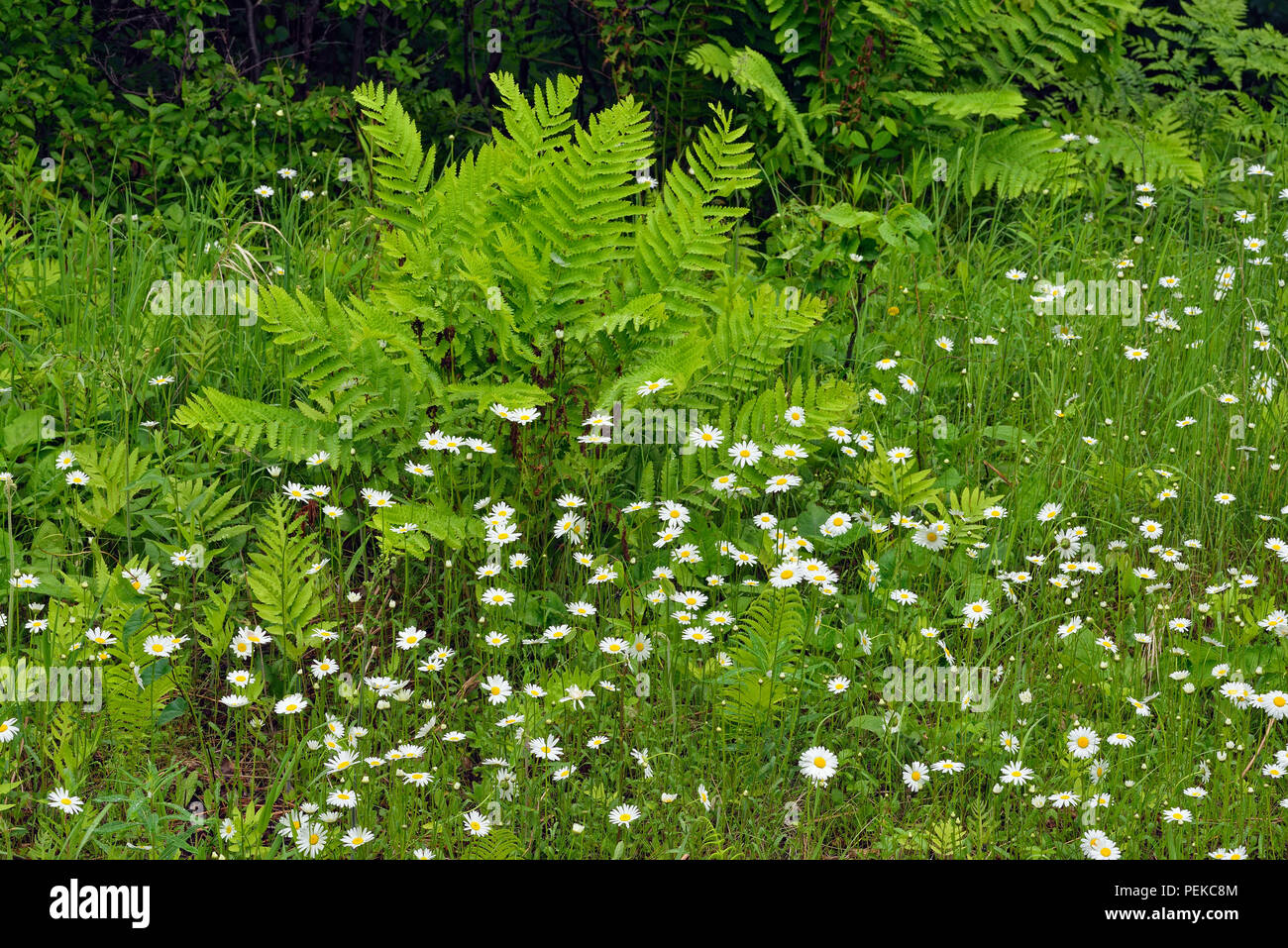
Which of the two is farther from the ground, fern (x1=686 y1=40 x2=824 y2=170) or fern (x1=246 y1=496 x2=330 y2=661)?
fern (x1=686 y1=40 x2=824 y2=170)

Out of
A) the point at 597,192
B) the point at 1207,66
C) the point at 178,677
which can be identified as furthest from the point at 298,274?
the point at 1207,66

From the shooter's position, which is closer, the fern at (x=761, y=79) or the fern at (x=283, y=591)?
the fern at (x=283, y=591)

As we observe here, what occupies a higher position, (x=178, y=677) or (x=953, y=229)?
(x=953, y=229)

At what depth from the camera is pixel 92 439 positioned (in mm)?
3496

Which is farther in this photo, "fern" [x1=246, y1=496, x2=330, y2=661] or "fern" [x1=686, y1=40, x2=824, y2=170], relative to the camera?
"fern" [x1=686, y1=40, x2=824, y2=170]

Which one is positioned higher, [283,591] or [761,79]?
[761,79]

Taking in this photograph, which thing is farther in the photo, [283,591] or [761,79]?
[761,79]

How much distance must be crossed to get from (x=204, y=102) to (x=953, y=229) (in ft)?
10.8

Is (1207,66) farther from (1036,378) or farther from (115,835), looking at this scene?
(115,835)

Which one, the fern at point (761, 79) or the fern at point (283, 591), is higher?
the fern at point (761, 79)
